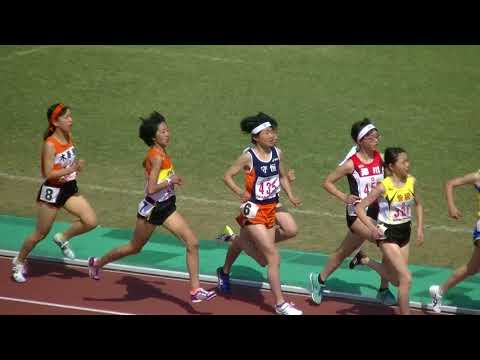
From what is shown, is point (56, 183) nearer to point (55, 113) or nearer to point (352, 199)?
point (55, 113)

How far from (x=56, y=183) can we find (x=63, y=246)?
3.78 ft

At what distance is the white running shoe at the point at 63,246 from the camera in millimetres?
12492

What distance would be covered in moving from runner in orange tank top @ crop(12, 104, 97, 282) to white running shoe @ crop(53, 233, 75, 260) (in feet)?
1.39

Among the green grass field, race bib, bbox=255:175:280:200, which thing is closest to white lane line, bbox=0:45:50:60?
the green grass field

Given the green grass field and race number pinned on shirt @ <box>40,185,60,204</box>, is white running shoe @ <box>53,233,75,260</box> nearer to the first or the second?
race number pinned on shirt @ <box>40,185,60,204</box>

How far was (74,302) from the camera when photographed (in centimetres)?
1130

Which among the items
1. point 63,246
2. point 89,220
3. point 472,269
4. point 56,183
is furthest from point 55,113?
point 472,269

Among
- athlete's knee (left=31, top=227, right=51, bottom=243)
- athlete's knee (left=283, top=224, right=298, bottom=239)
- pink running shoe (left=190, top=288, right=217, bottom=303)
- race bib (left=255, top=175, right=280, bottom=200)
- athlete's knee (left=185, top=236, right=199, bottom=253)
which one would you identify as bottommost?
pink running shoe (left=190, top=288, right=217, bottom=303)

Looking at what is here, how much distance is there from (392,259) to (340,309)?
1.29 meters

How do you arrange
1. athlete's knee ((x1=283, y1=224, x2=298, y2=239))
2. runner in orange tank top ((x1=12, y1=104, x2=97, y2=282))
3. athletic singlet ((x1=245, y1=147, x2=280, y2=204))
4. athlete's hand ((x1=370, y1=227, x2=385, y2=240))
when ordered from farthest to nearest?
runner in orange tank top ((x1=12, y1=104, x2=97, y2=282)) < athlete's knee ((x1=283, y1=224, x2=298, y2=239)) < athletic singlet ((x1=245, y1=147, x2=280, y2=204)) < athlete's hand ((x1=370, y1=227, x2=385, y2=240))

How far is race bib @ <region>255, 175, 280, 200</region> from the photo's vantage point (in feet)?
35.6

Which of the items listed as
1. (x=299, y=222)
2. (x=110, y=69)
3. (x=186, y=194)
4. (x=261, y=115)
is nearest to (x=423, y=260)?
(x=299, y=222)

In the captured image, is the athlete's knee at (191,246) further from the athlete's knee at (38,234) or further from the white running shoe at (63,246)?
the white running shoe at (63,246)

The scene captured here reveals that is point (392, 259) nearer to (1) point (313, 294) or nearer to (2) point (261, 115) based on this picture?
(1) point (313, 294)
